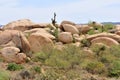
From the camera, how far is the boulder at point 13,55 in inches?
870

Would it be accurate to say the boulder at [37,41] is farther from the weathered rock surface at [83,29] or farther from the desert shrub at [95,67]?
the weathered rock surface at [83,29]

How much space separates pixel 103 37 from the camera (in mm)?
27953

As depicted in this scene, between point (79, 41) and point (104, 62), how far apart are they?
839cm

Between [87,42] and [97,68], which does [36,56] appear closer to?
[97,68]

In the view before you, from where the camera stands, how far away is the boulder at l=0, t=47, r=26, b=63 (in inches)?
870

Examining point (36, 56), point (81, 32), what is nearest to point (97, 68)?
point (36, 56)

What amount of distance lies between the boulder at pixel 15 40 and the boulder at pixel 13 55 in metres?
1.83

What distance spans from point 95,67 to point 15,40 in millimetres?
7414

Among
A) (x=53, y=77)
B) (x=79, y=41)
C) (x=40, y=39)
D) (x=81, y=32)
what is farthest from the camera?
(x=81, y=32)

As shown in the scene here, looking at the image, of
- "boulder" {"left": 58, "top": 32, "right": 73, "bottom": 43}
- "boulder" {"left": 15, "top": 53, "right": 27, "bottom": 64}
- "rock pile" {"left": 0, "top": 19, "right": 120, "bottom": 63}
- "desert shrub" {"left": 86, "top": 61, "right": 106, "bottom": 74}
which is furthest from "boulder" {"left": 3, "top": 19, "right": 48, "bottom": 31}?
"desert shrub" {"left": 86, "top": 61, "right": 106, "bottom": 74}

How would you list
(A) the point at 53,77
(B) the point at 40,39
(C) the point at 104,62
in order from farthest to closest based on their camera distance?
(B) the point at 40,39
(C) the point at 104,62
(A) the point at 53,77

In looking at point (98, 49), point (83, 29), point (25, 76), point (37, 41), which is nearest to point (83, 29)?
point (83, 29)

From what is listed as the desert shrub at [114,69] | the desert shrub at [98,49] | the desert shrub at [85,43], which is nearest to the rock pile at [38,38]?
the desert shrub at [85,43]

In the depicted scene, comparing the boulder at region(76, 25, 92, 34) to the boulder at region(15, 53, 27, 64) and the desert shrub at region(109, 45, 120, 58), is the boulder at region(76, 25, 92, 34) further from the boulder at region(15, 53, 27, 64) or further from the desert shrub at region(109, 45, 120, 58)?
the boulder at region(15, 53, 27, 64)
